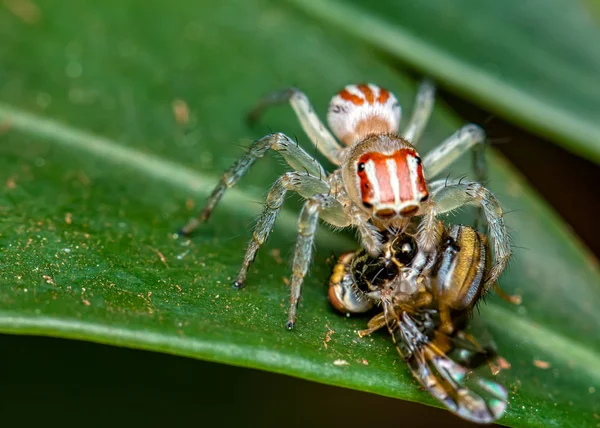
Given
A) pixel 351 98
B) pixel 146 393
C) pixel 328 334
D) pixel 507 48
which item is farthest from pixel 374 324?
pixel 507 48

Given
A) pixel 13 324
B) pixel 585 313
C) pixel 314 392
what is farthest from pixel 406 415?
pixel 13 324

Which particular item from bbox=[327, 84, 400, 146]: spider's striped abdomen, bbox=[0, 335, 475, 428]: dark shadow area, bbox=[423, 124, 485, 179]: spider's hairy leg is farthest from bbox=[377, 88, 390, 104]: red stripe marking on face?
bbox=[0, 335, 475, 428]: dark shadow area

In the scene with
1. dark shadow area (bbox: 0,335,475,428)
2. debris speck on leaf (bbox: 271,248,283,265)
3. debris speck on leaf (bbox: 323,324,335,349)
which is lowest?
dark shadow area (bbox: 0,335,475,428)

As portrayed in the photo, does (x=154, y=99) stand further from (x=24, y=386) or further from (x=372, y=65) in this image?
(x=24, y=386)

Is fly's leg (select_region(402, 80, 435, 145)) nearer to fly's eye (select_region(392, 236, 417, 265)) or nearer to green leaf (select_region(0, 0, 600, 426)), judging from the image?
green leaf (select_region(0, 0, 600, 426))

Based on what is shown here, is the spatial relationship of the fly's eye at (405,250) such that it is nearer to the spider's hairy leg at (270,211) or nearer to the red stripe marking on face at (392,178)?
the red stripe marking on face at (392,178)

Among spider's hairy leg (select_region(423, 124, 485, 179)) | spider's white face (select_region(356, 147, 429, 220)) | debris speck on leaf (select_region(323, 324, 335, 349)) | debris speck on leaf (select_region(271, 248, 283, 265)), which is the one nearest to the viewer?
debris speck on leaf (select_region(323, 324, 335, 349))

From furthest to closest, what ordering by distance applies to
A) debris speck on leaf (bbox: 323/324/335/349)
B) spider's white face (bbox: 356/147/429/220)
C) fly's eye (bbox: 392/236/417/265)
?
spider's white face (bbox: 356/147/429/220)
fly's eye (bbox: 392/236/417/265)
debris speck on leaf (bbox: 323/324/335/349)
